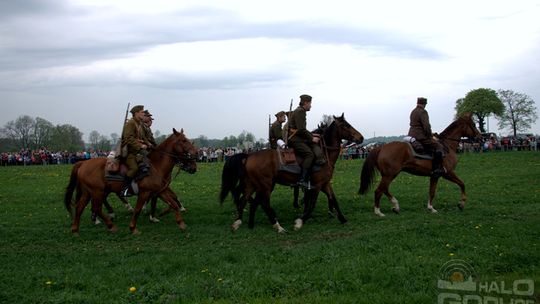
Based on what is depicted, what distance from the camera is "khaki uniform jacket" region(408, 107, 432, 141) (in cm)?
1576

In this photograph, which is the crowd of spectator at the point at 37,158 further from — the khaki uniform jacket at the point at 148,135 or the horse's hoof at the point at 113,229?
the horse's hoof at the point at 113,229

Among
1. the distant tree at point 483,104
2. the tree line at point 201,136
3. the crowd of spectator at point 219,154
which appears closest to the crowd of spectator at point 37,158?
the crowd of spectator at point 219,154

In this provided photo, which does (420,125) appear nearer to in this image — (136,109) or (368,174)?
(368,174)

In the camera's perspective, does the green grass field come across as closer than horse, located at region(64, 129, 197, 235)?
Yes

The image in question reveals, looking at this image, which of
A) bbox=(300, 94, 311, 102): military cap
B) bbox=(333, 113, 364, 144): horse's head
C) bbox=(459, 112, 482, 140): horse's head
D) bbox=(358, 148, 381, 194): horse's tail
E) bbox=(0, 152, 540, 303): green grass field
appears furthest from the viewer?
bbox=(459, 112, 482, 140): horse's head

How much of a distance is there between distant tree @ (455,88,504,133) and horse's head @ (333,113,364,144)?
7989 centimetres

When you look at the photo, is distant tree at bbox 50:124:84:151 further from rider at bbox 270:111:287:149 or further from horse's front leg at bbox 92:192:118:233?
horse's front leg at bbox 92:192:118:233

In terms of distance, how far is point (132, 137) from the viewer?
13586 mm

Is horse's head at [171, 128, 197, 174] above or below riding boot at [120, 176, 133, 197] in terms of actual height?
above

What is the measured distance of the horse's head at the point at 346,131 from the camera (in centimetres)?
1486

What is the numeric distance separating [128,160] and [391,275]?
25.7 feet

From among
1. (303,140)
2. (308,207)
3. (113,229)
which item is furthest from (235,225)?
(113,229)

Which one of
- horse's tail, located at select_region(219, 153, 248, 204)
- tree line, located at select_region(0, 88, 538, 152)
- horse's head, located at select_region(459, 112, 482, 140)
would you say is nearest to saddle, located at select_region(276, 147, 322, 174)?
horse's tail, located at select_region(219, 153, 248, 204)

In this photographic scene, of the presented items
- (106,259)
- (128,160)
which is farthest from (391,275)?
(128,160)
